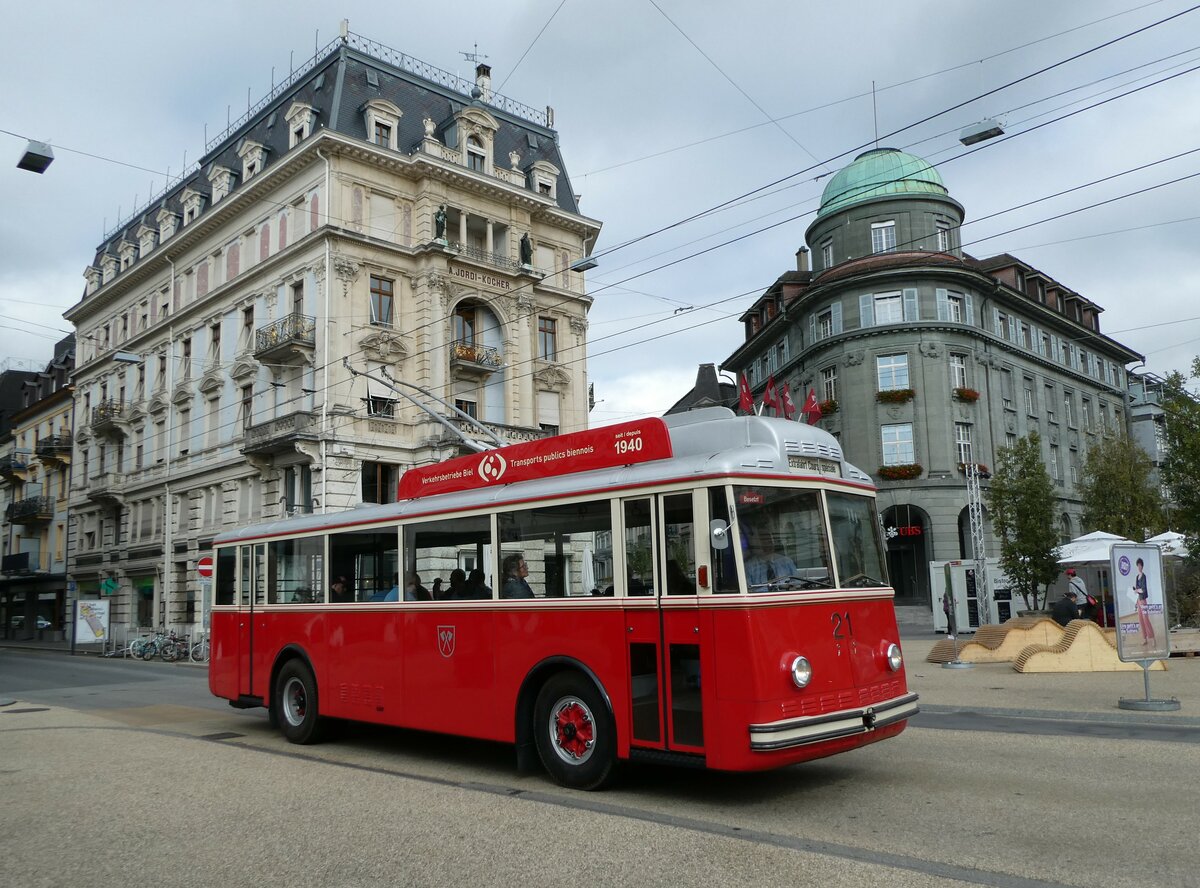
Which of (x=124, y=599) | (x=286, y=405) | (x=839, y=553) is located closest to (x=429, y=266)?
(x=286, y=405)

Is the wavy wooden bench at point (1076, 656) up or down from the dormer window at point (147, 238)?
down

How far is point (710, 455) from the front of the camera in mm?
7801

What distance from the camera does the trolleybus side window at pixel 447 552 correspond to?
30.7ft

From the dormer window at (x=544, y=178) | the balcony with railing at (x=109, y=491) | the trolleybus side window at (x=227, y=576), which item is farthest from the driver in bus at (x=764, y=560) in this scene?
the balcony with railing at (x=109, y=491)

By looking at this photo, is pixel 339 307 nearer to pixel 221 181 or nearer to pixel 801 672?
pixel 221 181

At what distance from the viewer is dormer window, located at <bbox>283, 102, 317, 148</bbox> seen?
3631 cm

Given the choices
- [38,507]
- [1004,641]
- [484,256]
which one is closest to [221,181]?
[484,256]

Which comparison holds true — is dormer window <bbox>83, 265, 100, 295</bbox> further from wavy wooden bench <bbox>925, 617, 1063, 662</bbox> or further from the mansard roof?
wavy wooden bench <bbox>925, 617, 1063, 662</bbox>

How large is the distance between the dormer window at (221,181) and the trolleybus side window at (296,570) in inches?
1273

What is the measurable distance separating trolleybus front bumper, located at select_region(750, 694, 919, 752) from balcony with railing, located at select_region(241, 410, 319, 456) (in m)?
28.2

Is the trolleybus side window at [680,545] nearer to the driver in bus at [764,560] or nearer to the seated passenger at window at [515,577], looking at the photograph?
the driver in bus at [764,560]

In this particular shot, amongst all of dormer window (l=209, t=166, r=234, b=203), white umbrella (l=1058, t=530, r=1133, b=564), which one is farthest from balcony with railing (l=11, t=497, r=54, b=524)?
white umbrella (l=1058, t=530, r=1133, b=564)

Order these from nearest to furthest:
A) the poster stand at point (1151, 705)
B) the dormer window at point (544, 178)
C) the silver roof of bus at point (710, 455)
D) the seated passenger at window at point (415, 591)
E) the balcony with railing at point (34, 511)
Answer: the silver roof of bus at point (710, 455), the seated passenger at window at point (415, 591), the poster stand at point (1151, 705), the dormer window at point (544, 178), the balcony with railing at point (34, 511)

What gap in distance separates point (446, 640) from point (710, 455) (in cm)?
357
